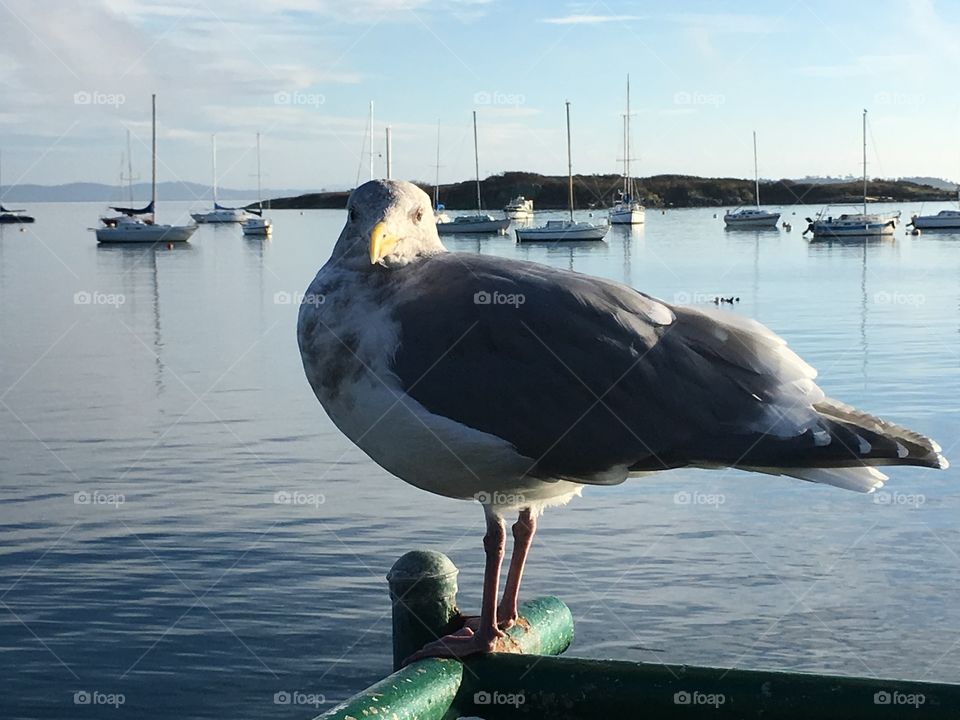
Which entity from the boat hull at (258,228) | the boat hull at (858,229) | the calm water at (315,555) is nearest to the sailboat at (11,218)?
the boat hull at (258,228)

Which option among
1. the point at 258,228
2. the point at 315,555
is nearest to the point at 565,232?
the point at 258,228

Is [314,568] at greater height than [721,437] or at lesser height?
lesser

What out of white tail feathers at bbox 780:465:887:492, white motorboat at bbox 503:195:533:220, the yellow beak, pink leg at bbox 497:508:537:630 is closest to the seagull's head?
the yellow beak

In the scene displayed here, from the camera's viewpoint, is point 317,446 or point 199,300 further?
point 199,300

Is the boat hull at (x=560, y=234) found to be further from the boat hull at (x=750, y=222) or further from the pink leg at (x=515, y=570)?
the pink leg at (x=515, y=570)

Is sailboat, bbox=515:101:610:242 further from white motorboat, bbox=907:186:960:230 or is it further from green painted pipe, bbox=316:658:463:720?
green painted pipe, bbox=316:658:463:720

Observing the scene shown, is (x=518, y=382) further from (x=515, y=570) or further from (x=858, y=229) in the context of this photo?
(x=858, y=229)

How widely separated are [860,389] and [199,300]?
26681mm

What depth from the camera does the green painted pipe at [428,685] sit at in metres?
3.05

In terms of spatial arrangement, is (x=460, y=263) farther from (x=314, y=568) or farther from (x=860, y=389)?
(x=860, y=389)

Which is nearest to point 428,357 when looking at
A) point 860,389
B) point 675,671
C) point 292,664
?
point 675,671

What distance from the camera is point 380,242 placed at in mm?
4133

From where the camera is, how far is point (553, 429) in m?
4.17

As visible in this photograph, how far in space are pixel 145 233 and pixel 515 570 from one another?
288ft
